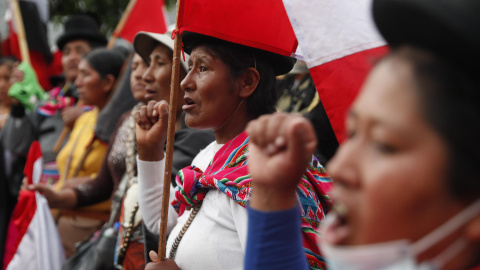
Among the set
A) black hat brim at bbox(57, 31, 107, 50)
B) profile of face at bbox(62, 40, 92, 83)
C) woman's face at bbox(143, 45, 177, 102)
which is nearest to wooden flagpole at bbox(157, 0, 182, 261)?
woman's face at bbox(143, 45, 177, 102)

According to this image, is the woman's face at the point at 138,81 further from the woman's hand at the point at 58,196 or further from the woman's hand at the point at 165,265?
the woman's hand at the point at 165,265

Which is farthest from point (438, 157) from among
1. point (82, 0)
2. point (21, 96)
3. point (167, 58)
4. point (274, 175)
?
point (82, 0)

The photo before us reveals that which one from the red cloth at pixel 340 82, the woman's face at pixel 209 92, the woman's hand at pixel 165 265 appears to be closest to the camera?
the woman's hand at pixel 165 265

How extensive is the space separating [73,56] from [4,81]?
0.96 meters

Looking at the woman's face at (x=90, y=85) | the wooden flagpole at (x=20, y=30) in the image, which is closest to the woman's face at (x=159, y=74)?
the woman's face at (x=90, y=85)

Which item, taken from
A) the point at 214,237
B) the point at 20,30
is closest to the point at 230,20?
Result: the point at 214,237

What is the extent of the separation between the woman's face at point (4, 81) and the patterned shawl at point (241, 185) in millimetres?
4915

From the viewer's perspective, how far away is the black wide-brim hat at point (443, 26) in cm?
103

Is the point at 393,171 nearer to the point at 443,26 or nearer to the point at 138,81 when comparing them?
the point at 443,26

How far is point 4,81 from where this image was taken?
22.1 feet

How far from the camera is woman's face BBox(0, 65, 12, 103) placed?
6660 mm

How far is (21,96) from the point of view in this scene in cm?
605

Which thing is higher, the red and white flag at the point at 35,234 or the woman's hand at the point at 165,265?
the woman's hand at the point at 165,265

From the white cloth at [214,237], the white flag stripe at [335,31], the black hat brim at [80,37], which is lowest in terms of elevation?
the black hat brim at [80,37]
